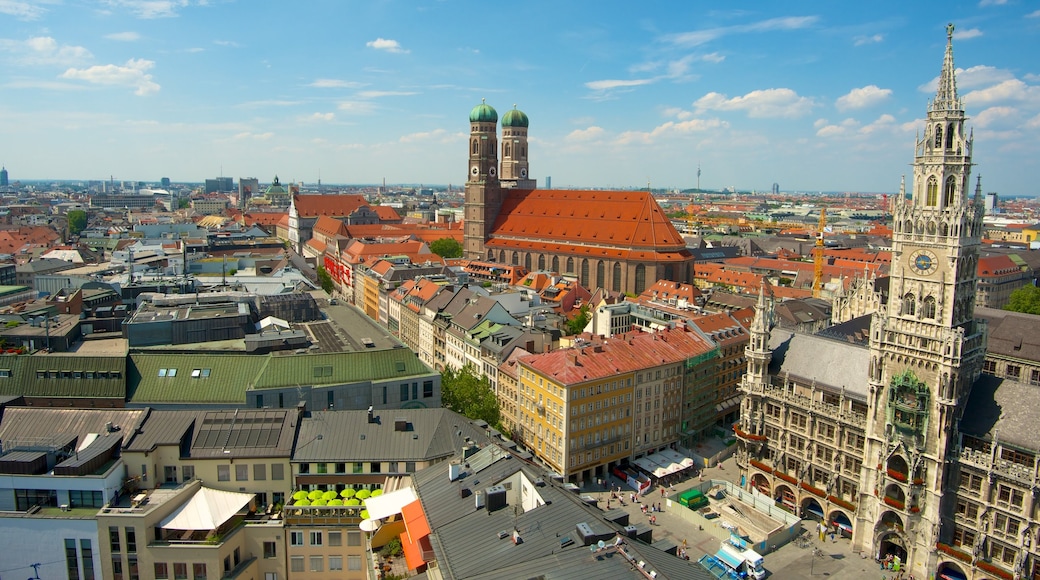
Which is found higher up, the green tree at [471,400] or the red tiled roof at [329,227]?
the red tiled roof at [329,227]

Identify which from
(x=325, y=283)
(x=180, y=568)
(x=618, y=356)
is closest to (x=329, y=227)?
(x=325, y=283)

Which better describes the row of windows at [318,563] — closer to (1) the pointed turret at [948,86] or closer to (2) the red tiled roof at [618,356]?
(2) the red tiled roof at [618,356]

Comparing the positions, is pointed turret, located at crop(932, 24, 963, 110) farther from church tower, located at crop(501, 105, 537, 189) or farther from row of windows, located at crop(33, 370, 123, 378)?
church tower, located at crop(501, 105, 537, 189)

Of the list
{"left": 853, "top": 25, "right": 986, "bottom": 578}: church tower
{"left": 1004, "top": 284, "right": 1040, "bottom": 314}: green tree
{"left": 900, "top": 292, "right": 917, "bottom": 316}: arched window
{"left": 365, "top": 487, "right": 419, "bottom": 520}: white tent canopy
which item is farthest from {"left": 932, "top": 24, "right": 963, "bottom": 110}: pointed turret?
{"left": 1004, "top": 284, "right": 1040, "bottom": 314}: green tree

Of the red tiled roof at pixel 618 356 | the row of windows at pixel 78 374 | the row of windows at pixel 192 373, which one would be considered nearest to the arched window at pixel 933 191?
the red tiled roof at pixel 618 356

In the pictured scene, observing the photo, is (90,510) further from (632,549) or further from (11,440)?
(632,549)
